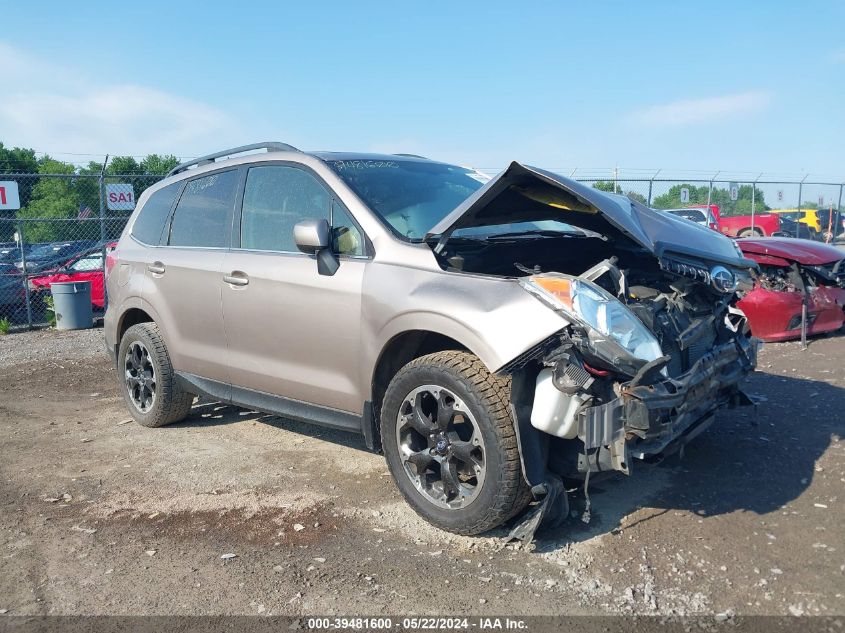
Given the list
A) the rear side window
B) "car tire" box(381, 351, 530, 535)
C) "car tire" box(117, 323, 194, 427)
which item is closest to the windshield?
"car tire" box(381, 351, 530, 535)

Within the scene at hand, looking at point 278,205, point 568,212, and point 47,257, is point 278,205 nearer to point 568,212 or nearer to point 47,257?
point 568,212

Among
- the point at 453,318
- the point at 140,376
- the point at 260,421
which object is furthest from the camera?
the point at 260,421

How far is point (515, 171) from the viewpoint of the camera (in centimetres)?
365

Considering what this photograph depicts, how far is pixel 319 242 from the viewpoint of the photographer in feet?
13.3

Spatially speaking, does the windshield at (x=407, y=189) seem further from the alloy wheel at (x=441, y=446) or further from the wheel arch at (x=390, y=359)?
the alloy wheel at (x=441, y=446)

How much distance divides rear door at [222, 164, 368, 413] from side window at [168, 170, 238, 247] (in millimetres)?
177

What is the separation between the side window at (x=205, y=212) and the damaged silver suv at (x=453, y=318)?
0.02 meters

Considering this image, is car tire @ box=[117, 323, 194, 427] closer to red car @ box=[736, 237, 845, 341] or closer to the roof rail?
the roof rail

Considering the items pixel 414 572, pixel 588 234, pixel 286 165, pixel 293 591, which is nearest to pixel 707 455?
pixel 588 234

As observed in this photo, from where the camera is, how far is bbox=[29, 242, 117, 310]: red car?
1311cm

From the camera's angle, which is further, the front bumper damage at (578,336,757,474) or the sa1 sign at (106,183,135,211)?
the sa1 sign at (106,183,135,211)

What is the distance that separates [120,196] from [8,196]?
1945 mm

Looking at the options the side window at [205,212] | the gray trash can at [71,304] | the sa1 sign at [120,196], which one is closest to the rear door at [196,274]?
the side window at [205,212]

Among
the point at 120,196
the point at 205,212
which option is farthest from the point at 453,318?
the point at 120,196
